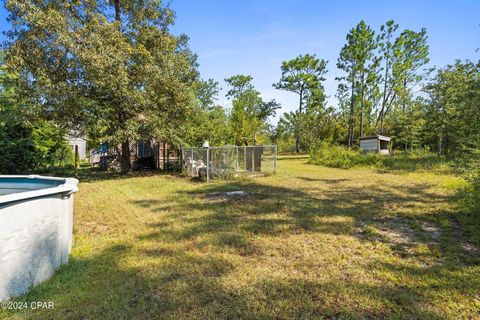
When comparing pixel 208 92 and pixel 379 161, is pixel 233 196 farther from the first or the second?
pixel 208 92

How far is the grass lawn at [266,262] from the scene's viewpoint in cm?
235

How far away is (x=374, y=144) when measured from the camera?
19.5 m

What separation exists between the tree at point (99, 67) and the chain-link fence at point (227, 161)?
→ 1.42 m

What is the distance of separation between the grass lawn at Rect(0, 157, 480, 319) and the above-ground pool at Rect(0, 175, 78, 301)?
183mm

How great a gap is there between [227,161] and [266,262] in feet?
23.7

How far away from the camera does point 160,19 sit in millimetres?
11734

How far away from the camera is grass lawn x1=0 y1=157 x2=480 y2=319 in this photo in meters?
2.35

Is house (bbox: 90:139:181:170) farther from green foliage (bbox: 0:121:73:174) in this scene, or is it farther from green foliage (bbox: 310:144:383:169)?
green foliage (bbox: 310:144:383:169)

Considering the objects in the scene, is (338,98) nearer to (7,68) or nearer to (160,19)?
(160,19)

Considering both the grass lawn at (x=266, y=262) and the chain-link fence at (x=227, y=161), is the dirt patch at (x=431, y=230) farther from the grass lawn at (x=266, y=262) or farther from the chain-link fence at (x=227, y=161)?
the chain-link fence at (x=227, y=161)

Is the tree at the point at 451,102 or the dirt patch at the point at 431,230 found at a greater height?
the tree at the point at 451,102

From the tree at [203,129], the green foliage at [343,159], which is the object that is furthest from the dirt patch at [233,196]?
the green foliage at [343,159]

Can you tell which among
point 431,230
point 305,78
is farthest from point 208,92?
point 431,230

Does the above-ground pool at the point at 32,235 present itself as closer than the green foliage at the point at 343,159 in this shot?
Yes
